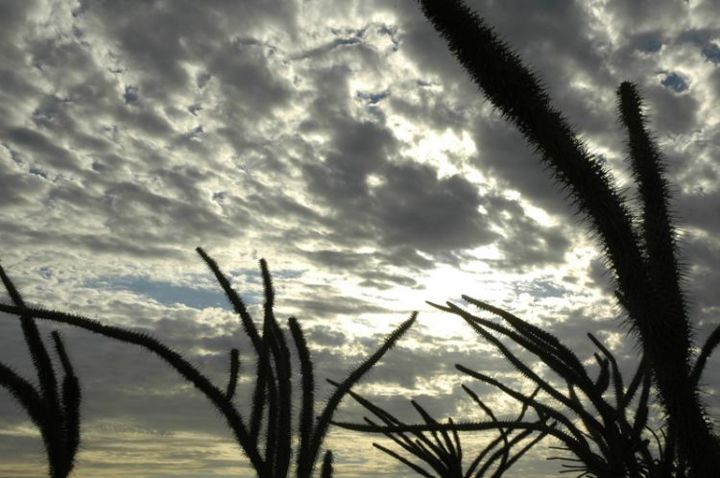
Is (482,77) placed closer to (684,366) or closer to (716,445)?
(684,366)

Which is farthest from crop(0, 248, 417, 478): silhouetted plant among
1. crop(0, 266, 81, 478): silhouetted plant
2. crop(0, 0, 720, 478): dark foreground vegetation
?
crop(0, 0, 720, 478): dark foreground vegetation

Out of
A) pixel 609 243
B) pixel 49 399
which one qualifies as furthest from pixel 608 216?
pixel 49 399

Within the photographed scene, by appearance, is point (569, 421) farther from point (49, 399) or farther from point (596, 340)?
point (49, 399)

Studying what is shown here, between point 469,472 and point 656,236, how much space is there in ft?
7.57

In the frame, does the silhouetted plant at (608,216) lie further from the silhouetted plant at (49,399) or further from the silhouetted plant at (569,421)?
the silhouetted plant at (49,399)

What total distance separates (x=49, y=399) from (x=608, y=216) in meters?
7.31

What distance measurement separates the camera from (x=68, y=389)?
9.57m

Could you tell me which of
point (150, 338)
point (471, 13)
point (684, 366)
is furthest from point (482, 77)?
point (150, 338)

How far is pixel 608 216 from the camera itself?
13.1 feet

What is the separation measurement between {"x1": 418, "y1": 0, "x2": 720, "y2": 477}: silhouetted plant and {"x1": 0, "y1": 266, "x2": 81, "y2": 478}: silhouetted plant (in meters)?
6.27

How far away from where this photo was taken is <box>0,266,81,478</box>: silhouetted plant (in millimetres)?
8812

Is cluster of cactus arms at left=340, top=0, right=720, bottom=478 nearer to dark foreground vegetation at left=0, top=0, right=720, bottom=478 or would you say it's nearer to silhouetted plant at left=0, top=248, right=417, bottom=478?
dark foreground vegetation at left=0, top=0, right=720, bottom=478

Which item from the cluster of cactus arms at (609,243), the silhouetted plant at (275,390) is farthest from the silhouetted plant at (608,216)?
the silhouetted plant at (275,390)

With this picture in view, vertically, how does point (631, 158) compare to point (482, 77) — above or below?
above
